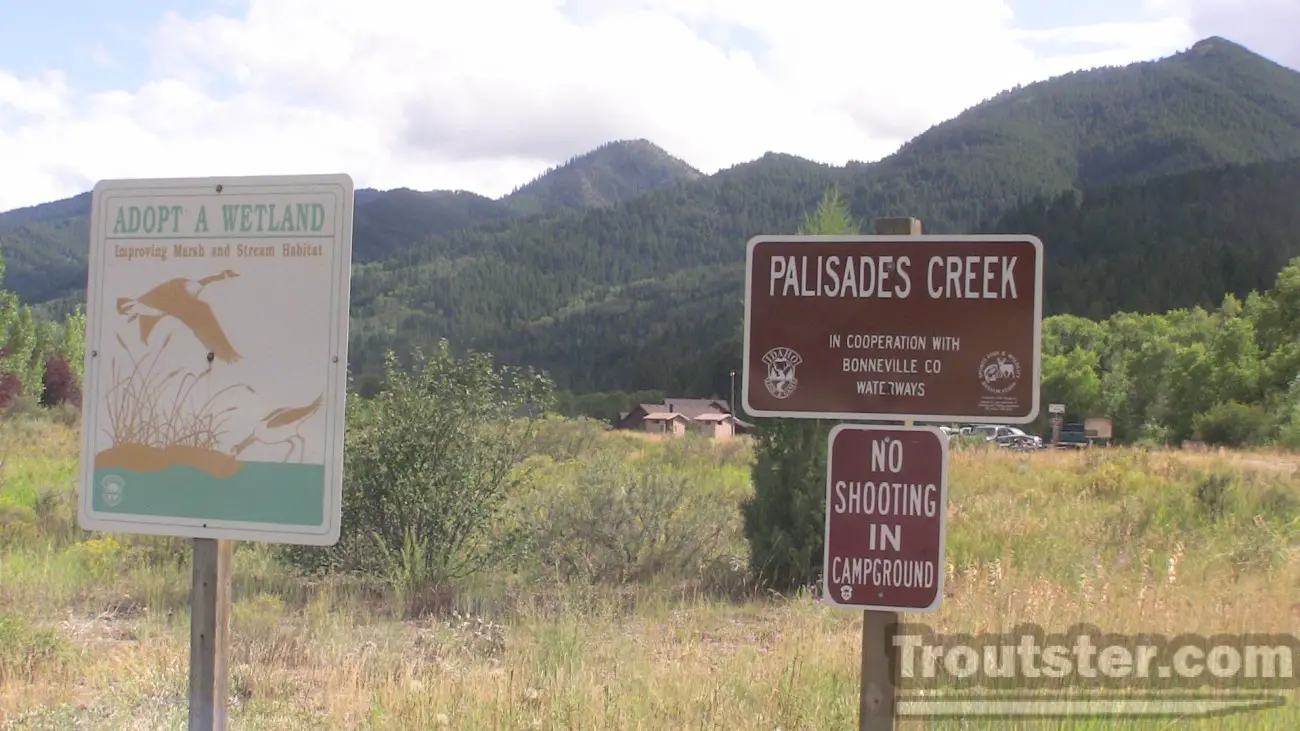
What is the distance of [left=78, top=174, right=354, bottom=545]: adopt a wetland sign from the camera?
10.2 ft

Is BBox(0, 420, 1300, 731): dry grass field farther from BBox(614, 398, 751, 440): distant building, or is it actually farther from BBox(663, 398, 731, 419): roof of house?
BBox(663, 398, 731, 419): roof of house

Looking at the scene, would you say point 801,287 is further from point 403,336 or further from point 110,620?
point 403,336

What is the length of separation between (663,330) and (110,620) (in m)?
131

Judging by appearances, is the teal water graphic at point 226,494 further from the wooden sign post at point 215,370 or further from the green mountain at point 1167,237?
the green mountain at point 1167,237

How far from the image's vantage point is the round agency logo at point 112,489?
3.23m

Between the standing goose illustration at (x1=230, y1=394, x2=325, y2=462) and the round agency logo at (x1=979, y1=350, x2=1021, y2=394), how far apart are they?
193cm

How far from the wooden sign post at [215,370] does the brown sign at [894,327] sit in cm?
126

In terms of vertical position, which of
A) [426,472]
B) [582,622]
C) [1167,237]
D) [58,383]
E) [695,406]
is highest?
[1167,237]

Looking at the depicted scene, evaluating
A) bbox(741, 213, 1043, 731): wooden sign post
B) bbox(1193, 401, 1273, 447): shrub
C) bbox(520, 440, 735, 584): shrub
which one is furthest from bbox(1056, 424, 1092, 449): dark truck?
bbox(741, 213, 1043, 731): wooden sign post

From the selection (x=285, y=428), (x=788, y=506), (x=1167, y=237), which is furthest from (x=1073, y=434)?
(x=1167, y=237)

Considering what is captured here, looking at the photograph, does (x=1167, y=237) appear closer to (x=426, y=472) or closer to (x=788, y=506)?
(x=788, y=506)

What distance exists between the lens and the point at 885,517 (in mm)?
2859

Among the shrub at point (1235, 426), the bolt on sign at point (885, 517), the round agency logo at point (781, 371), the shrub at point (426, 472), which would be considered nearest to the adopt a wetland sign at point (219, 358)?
the round agency logo at point (781, 371)

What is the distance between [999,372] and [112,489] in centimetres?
271
